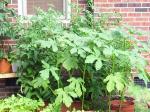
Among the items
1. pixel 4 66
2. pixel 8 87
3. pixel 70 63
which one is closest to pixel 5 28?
pixel 4 66

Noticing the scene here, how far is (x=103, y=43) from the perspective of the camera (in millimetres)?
4594

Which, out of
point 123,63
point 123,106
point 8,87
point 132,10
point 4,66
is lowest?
point 123,106

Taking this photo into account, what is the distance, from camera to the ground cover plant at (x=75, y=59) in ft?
14.9

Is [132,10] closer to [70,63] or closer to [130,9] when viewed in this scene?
[130,9]

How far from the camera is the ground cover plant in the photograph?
178 inches

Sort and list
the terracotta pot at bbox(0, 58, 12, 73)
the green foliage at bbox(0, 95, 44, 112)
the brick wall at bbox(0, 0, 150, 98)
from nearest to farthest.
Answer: the green foliage at bbox(0, 95, 44, 112) → the terracotta pot at bbox(0, 58, 12, 73) → the brick wall at bbox(0, 0, 150, 98)

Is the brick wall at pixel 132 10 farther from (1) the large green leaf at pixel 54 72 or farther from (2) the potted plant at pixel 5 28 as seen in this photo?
(1) the large green leaf at pixel 54 72

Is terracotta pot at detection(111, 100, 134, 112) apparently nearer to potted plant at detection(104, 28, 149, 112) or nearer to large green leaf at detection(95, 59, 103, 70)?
potted plant at detection(104, 28, 149, 112)

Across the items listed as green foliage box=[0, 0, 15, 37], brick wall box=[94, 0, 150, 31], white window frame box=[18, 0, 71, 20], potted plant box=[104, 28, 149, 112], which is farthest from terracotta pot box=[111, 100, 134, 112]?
green foliage box=[0, 0, 15, 37]

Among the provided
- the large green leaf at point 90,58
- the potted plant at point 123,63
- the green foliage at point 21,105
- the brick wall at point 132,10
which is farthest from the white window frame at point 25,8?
the large green leaf at point 90,58

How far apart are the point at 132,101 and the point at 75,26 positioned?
1.28 m

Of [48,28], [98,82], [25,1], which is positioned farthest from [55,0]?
[98,82]

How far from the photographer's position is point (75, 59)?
185 inches

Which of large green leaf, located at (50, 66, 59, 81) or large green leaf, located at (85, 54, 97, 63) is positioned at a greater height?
large green leaf, located at (85, 54, 97, 63)
